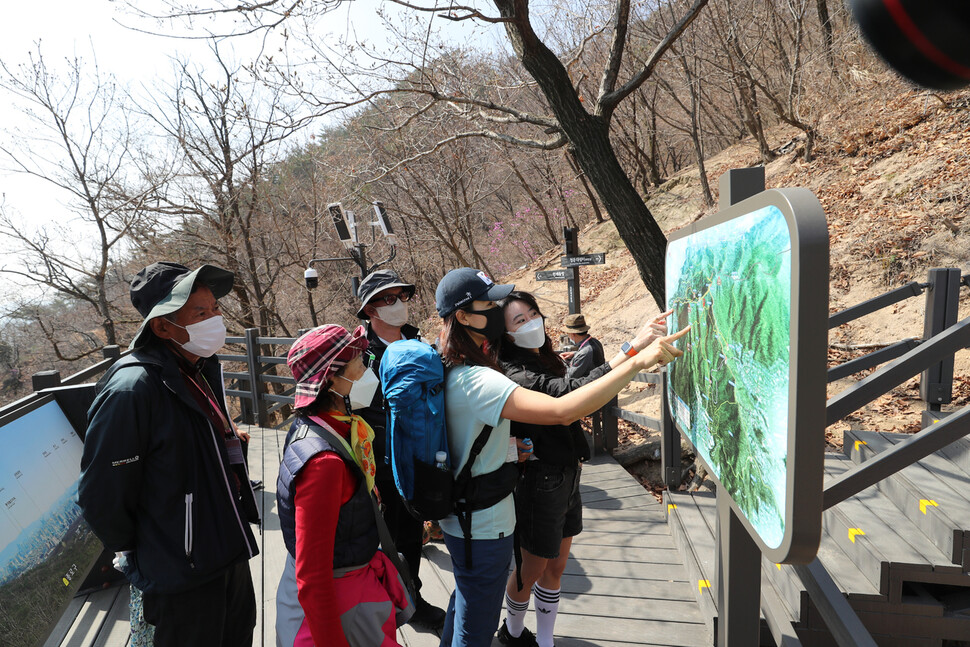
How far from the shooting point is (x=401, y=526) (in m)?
3.23

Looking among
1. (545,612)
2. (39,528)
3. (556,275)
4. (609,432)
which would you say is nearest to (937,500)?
(545,612)

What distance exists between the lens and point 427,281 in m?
21.7

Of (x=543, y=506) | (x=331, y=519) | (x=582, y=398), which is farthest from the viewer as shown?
(x=543, y=506)

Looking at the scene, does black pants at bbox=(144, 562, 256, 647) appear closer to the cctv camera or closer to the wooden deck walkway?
the wooden deck walkway

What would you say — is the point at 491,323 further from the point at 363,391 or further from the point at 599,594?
the point at 599,594

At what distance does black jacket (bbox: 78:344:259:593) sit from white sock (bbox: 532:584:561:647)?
1.57 meters

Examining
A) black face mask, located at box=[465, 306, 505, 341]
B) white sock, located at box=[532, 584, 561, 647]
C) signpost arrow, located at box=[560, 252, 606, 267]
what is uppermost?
black face mask, located at box=[465, 306, 505, 341]

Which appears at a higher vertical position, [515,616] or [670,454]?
[515,616]

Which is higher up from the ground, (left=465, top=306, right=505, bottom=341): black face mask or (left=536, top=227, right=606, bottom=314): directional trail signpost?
(left=465, top=306, right=505, bottom=341): black face mask

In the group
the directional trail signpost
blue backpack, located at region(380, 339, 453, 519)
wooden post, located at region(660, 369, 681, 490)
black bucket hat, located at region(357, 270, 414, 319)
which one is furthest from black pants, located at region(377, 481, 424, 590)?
the directional trail signpost

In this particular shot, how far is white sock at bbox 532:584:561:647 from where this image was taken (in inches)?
114

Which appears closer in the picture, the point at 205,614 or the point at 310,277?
the point at 205,614

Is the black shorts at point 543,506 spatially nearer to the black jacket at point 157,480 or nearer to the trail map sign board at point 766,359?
the trail map sign board at point 766,359

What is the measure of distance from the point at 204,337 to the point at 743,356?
2.04m
